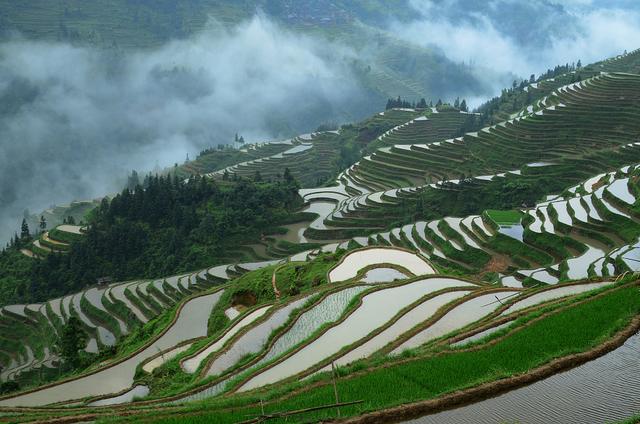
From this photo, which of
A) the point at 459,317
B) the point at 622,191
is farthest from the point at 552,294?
the point at 622,191

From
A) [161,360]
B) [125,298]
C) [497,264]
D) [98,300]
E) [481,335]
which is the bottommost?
[481,335]

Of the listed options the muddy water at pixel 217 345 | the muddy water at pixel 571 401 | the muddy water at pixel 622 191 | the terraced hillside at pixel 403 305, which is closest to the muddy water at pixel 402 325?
the terraced hillside at pixel 403 305

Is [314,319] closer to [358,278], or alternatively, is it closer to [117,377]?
[358,278]

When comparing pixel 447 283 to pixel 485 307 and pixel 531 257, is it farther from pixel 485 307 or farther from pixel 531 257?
pixel 531 257

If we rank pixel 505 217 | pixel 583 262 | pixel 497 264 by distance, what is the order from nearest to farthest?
pixel 583 262 < pixel 497 264 < pixel 505 217

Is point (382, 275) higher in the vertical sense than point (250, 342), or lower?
higher

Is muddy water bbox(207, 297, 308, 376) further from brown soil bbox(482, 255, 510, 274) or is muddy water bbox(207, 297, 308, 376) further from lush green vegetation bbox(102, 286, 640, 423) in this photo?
brown soil bbox(482, 255, 510, 274)

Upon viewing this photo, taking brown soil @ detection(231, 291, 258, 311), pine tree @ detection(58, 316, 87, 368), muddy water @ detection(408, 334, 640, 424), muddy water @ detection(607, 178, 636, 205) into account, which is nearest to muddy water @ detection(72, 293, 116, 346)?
pine tree @ detection(58, 316, 87, 368)

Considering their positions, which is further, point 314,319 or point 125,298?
point 125,298
